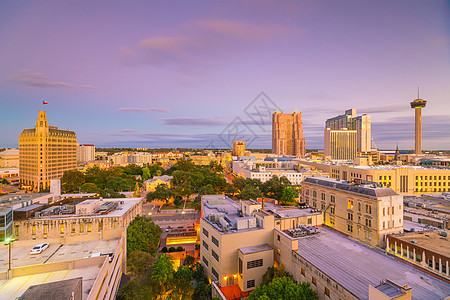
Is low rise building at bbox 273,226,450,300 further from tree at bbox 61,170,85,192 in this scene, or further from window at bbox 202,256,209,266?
tree at bbox 61,170,85,192

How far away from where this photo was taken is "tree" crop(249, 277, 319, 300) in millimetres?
19031

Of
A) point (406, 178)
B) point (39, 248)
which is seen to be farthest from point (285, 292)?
point (406, 178)

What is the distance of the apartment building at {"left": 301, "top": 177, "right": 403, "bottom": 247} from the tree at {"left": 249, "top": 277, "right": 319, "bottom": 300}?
70.6 ft

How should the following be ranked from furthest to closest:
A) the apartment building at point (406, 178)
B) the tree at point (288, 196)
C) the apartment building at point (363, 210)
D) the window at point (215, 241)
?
1. the tree at point (288, 196)
2. the apartment building at point (406, 178)
3. the apartment building at point (363, 210)
4. the window at point (215, 241)

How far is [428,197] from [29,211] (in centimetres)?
7753

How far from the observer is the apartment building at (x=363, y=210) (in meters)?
34.3

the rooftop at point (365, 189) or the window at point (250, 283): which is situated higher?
the rooftop at point (365, 189)

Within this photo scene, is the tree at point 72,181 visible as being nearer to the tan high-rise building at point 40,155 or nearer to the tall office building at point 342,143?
the tan high-rise building at point 40,155

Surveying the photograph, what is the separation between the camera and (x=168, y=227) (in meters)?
49.0

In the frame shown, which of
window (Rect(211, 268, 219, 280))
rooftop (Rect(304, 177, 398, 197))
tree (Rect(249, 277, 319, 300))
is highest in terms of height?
rooftop (Rect(304, 177, 398, 197))

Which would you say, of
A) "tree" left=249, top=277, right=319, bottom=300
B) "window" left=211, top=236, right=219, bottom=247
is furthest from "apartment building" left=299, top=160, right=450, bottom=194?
"tree" left=249, top=277, right=319, bottom=300

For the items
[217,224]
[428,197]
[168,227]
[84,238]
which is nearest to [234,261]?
[217,224]

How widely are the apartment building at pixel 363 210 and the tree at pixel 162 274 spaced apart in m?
31.2

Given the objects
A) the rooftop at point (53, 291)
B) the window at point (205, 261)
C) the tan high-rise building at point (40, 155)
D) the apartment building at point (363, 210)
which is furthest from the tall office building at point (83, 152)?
the rooftop at point (53, 291)
